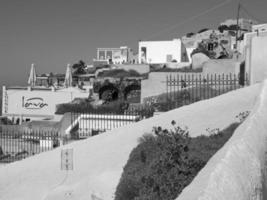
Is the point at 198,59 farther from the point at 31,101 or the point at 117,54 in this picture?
the point at 117,54

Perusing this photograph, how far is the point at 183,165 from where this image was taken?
5363mm

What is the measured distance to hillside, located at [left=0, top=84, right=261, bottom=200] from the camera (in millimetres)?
8906

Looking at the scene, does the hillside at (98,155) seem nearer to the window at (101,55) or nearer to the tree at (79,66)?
the tree at (79,66)

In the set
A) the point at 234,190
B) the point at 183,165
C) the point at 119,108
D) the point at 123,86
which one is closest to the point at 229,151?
the point at 234,190

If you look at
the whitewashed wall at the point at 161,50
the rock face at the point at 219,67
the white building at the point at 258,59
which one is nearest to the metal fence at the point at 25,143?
the white building at the point at 258,59

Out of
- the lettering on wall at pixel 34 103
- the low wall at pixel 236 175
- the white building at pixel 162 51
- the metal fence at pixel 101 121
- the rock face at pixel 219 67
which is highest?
the white building at pixel 162 51

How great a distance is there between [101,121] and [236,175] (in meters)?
9.34

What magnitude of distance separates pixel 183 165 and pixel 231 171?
→ 2.50m

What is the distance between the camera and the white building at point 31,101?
3042cm

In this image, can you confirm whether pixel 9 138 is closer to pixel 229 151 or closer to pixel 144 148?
pixel 144 148

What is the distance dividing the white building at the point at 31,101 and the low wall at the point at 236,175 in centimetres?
2651

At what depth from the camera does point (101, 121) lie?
12.0m

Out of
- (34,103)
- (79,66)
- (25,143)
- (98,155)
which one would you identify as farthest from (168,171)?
(79,66)

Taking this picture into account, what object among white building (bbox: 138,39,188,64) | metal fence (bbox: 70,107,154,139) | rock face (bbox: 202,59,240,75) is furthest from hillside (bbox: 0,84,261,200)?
white building (bbox: 138,39,188,64)
